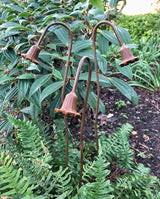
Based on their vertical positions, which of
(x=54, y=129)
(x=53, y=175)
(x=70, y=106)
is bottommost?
(x=53, y=175)

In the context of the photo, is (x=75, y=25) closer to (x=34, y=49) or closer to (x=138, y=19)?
(x=34, y=49)

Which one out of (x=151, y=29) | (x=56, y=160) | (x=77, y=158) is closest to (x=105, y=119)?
(x=77, y=158)

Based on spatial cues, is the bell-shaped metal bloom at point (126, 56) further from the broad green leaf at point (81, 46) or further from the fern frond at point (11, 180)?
the fern frond at point (11, 180)

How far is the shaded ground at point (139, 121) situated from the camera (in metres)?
1.66

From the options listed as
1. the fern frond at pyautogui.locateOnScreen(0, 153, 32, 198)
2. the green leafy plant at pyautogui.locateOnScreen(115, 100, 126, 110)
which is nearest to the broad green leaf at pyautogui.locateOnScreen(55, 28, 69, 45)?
the fern frond at pyautogui.locateOnScreen(0, 153, 32, 198)

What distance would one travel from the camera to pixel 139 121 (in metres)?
2.05

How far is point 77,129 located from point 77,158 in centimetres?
73

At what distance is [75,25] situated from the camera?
1.25 meters

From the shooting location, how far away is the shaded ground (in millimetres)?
1663

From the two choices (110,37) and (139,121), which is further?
(139,121)

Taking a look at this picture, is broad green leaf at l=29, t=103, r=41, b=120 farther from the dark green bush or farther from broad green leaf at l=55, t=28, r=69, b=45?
the dark green bush

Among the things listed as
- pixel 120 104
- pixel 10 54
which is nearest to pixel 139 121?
pixel 120 104

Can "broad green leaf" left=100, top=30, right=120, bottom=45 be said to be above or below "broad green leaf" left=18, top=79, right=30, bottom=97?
above

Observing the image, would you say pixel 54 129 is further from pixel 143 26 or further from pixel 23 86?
pixel 143 26
